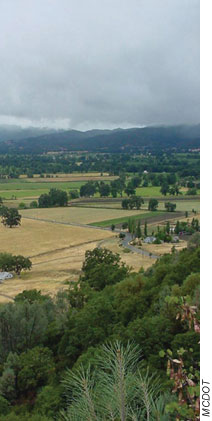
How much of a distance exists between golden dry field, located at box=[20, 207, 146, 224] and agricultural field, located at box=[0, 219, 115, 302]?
3.90 metres

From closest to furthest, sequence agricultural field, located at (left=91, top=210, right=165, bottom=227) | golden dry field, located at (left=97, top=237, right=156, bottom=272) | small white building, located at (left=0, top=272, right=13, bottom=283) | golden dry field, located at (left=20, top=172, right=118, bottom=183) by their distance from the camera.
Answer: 1. small white building, located at (left=0, top=272, right=13, bottom=283)
2. golden dry field, located at (left=97, top=237, right=156, bottom=272)
3. agricultural field, located at (left=91, top=210, right=165, bottom=227)
4. golden dry field, located at (left=20, top=172, right=118, bottom=183)

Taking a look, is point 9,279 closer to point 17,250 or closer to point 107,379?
point 17,250

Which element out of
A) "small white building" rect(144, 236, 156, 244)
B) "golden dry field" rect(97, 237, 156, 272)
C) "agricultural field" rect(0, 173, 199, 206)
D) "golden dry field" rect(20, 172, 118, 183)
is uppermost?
"golden dry field" rect(20, 172, 118, 183)

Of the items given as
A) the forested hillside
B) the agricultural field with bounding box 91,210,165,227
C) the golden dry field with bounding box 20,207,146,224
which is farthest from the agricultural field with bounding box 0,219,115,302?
the forested hillside

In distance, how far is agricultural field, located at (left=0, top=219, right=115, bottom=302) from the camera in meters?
28.3

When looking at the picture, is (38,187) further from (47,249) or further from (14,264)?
(14,264)

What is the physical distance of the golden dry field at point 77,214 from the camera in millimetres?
55375

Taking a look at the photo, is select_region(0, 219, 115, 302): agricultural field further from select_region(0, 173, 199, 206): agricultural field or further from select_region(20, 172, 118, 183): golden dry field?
select_region(20, 172, 118, 183): golden dry field

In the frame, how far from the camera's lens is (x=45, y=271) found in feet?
105

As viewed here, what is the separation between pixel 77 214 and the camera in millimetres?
59031

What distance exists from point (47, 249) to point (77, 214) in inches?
754

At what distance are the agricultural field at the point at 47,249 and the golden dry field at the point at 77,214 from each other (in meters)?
3.90

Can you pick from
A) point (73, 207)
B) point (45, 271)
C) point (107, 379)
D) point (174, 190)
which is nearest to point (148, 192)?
point (174, 190)

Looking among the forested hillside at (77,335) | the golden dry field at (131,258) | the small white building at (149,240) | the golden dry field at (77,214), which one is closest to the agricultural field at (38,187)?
the golden dry field at (77,214)
